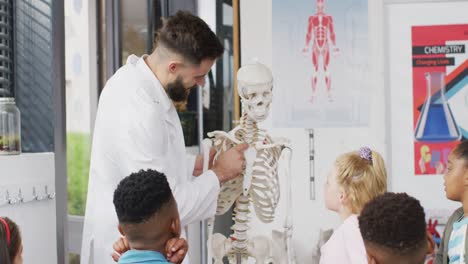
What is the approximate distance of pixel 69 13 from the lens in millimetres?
3289

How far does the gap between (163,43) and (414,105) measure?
82.9 inches

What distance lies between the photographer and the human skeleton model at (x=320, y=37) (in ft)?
12.6

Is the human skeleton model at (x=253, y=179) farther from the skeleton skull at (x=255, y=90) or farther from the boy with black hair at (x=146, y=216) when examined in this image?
the boy with black hair at (x=146, y=216)

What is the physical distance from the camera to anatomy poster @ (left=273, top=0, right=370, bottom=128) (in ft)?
12.5

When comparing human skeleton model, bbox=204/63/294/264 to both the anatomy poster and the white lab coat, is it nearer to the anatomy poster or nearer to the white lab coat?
the white lab coat

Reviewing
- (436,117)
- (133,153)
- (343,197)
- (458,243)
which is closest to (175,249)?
(133,153)

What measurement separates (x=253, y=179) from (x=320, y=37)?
4.64 feet

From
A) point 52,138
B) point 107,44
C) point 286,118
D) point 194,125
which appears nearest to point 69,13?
point 107,44

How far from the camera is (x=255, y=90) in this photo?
2.70m

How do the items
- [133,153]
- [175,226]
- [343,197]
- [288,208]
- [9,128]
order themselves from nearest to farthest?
[175,226] < [133,153] < [343,197] < [9,128] < [288,208]

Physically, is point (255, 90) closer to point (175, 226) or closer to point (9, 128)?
point (9, 128)

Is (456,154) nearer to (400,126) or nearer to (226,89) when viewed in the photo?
(400,126)

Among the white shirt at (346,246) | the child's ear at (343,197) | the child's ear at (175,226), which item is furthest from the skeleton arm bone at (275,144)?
the child's ear at (175,226)

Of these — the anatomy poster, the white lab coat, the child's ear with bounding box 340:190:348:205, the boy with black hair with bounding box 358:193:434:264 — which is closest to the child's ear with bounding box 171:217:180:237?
the boy with black hair with bounding box 358:193:434:264
